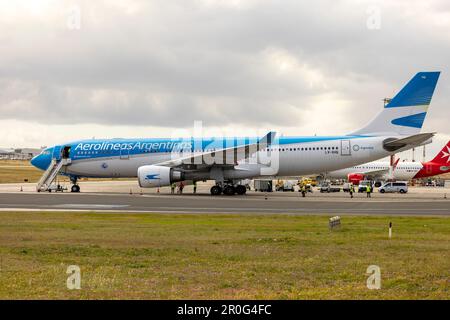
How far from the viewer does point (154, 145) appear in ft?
162

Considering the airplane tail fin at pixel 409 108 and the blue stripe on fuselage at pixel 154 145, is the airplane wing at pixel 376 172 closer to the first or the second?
the airplane tail fin at pixel 409 108

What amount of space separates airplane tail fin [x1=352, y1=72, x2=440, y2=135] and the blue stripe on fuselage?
2.59 metres

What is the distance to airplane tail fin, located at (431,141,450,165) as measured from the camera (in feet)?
281

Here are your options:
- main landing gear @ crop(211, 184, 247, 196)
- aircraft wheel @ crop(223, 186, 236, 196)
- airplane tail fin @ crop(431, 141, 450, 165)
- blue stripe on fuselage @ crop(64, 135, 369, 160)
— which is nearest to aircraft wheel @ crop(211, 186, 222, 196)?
main landing gear @ crop(211, 184, 247, 196)

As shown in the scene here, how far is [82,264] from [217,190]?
3484 cm

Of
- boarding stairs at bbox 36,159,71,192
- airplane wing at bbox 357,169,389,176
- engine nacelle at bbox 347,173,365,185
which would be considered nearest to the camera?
boarding stairs at bbox 36,159,71,192

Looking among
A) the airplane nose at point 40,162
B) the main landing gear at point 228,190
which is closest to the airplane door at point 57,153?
the airplane nose at point 40,162

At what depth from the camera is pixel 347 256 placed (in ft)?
47.2

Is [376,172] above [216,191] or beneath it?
above

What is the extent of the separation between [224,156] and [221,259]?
105 ft

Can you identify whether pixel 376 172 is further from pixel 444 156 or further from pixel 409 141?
pixel 409 141

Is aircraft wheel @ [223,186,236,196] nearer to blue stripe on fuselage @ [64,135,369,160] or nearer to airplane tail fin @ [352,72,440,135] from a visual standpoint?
blue stripe on fuselage @ [64,135,369,160]

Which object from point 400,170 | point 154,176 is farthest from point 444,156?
point 154,176
